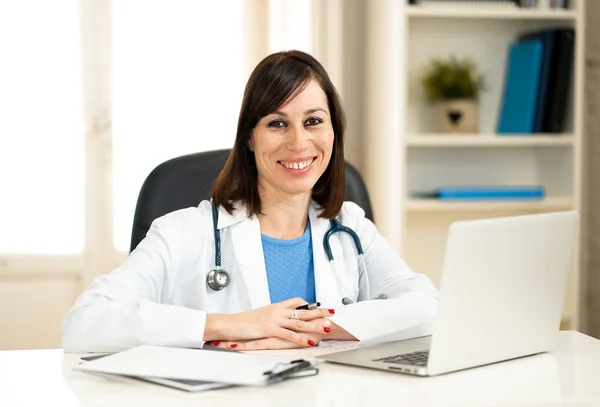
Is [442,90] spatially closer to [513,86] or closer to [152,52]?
[513,86]

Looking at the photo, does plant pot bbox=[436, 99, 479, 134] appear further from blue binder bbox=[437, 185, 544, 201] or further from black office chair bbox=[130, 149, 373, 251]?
black office chair bbox=[130, 149, 373, 251]

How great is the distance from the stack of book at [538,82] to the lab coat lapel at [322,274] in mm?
1544

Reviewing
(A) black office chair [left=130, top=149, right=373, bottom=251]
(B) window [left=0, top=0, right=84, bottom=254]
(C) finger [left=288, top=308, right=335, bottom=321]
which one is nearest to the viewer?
(C) finger [left=288, top=308, right=335, bottom=321]

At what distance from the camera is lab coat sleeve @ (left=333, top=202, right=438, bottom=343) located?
5.26ft

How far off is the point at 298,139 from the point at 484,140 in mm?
1511

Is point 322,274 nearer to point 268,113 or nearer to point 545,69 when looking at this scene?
point 268,113

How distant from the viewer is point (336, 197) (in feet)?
6.66

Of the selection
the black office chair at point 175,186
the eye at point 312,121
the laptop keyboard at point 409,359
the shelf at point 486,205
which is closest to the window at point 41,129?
the shelf at point 486,205

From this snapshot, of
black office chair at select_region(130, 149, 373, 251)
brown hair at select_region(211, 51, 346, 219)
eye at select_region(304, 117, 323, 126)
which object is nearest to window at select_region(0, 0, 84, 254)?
black office chair at select_region(130, 149, 373, 251)

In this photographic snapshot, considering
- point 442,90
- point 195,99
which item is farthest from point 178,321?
point 195,99

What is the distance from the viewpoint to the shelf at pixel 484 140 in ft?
10.6

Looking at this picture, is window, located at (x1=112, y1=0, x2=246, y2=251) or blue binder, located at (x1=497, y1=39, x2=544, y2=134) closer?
blue binder, located at (x1=497, y1=39, x2=544, y2=134)

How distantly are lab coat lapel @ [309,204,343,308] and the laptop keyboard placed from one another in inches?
19.1

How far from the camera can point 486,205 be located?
3279mm
